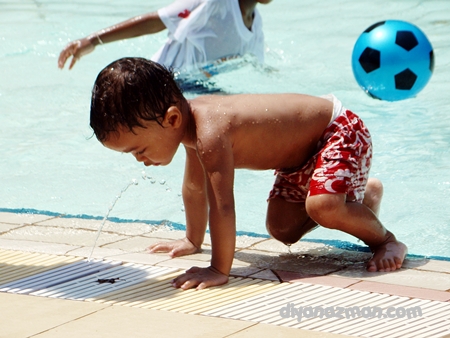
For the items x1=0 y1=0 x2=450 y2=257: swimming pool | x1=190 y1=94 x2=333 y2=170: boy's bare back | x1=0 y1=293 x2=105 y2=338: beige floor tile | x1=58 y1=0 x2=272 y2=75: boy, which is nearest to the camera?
x1=0 y1=293 x2=105 y2=338: beige floor tile

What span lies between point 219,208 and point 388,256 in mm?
801

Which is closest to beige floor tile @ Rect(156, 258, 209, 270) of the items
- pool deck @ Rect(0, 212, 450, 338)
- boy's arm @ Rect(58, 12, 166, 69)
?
pool deck @ Rect(0, 212, 450, 338)

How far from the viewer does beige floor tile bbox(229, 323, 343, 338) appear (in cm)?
270

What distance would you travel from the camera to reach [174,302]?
122 inches

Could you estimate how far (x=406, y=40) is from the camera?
5.67m

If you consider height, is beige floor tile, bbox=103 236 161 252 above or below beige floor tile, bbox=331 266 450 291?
above

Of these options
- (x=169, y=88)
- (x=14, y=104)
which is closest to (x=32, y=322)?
(x=169, y=88)

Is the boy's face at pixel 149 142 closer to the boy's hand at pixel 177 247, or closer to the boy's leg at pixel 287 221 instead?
the boy's hand at pixel 177 247

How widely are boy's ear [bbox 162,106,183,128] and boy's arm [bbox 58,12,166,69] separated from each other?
126 inches

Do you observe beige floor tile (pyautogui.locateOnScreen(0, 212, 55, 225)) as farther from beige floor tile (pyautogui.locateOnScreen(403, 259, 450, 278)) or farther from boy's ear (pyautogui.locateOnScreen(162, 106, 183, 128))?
beige floor tile (pyautogui.locateOnScreen(403, 259, 450, 278))

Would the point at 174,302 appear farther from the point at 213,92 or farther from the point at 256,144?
the point at 213,92

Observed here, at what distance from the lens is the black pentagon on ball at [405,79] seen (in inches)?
225

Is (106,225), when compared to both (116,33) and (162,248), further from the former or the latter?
(116,33)

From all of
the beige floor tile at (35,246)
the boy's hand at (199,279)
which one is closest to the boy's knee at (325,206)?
the boy's hand at (199,279)
